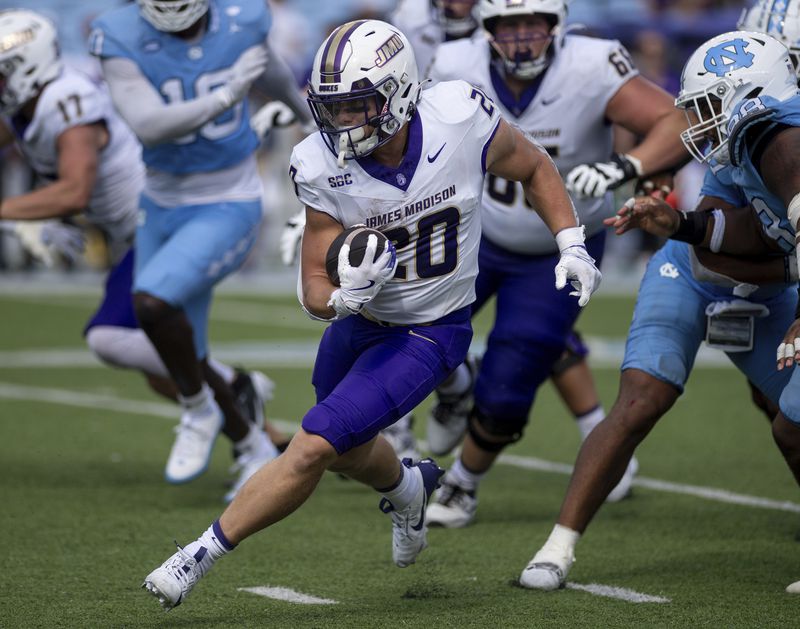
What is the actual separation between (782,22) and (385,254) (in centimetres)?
201

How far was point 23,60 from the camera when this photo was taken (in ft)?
20.0

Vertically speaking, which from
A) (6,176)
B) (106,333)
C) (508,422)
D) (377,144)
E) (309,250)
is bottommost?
(6,176)

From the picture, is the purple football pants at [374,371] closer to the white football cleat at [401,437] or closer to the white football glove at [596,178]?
the white football glove at [596,178]

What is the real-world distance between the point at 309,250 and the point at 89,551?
146 centimetres

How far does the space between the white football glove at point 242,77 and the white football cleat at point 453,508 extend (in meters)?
1.76

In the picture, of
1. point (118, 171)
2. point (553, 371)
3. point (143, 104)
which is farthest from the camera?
point (118, 171)

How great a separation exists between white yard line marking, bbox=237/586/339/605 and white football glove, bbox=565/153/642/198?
1.63 metres

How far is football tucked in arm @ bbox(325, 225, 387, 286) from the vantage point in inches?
147

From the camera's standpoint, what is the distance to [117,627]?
12.3ft

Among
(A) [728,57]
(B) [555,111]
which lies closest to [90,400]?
(B) [555,111]

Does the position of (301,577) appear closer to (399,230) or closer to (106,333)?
(399,230)

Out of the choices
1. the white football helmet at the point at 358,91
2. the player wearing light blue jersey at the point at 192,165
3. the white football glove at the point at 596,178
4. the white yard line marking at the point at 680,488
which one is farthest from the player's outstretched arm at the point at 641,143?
the player wearing light blue jersey at the point at 192,165

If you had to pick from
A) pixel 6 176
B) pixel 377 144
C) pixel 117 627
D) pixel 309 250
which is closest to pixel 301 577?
pixel 117 627

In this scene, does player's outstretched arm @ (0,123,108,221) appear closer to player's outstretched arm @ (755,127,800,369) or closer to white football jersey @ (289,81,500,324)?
white football jersey @ (289,81,500,324)
